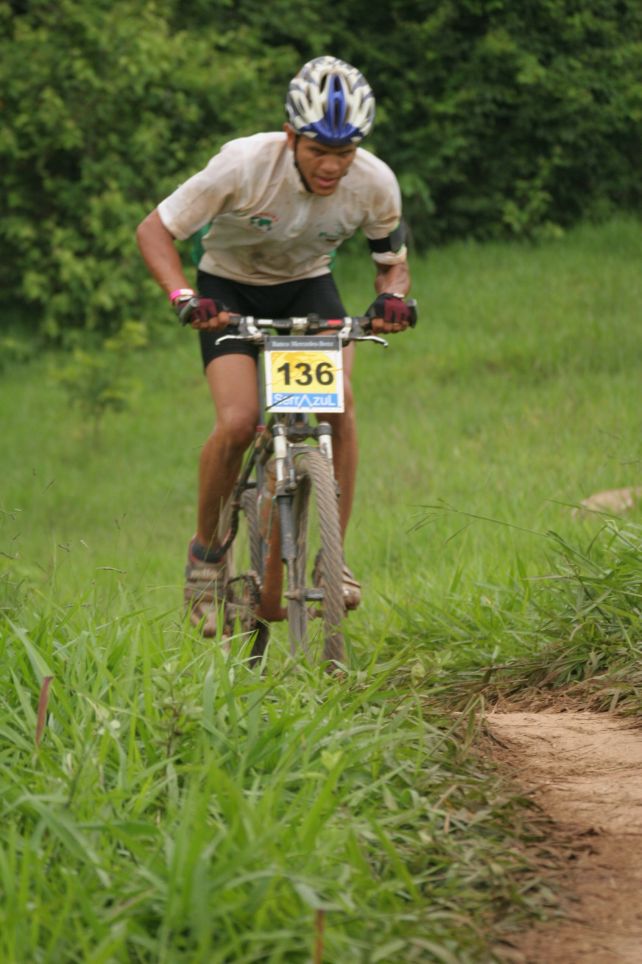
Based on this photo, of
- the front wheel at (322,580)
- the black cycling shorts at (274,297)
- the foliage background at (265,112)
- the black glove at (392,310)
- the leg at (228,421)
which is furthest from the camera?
the foliage background at (265,112)

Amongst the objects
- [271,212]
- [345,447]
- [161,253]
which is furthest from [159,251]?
[345,447]

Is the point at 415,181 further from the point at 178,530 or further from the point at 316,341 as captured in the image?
the point at 316,341

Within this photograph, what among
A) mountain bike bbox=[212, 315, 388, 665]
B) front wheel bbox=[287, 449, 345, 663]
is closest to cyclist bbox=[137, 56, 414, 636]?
mountain bike bbox=[212, 315, 388, 665]

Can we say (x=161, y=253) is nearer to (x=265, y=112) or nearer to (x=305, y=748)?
(x=305, y=748)

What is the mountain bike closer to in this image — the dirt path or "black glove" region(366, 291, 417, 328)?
"black glove" region(366, 291, 417, 328)

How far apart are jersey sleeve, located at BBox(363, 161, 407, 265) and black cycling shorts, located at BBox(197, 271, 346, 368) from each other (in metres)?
0.21

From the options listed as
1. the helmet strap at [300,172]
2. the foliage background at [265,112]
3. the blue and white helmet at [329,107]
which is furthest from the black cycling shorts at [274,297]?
the foliage background at [265,112]

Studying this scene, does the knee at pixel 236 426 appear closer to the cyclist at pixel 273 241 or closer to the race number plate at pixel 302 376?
the cyclist at pixel 273 241

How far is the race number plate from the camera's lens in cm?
486

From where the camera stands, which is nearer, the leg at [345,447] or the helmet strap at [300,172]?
the helmet strap at [300,172]

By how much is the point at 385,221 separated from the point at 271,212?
1.53 feet

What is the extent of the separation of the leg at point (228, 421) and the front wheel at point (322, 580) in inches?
13.6

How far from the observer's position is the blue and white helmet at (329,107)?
4.76 metres

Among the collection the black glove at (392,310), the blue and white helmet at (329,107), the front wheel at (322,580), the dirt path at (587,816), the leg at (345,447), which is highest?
the blue and white helmet at (329,107)
